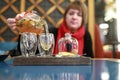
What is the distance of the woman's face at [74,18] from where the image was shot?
1.18 meters

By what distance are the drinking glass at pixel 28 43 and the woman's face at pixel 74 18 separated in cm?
57

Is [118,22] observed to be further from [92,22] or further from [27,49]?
[27,49]

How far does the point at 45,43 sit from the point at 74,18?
56cm

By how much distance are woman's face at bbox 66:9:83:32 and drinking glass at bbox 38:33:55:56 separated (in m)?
0.55

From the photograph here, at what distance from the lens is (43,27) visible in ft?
2.39

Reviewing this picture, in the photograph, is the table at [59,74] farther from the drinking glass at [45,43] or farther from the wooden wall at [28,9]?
the wooden wall at [28,9]

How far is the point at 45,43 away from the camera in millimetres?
643

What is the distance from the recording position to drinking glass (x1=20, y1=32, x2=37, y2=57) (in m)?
0.63

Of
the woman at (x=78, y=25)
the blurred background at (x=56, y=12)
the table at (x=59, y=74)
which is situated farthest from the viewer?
the blurred background at (x=56, y=12)

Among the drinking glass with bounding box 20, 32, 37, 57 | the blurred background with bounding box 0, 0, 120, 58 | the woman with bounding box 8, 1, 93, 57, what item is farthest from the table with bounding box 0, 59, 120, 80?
the blurred background with bounding box 0, 0, 120, 58

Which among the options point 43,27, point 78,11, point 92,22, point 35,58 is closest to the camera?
point 35,58

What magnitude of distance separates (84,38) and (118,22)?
65.5 inches

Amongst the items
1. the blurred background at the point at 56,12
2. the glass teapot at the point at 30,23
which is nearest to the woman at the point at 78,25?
the glass teapot at the point at 30,23

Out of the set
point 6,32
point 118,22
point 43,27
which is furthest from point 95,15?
point 43,27
